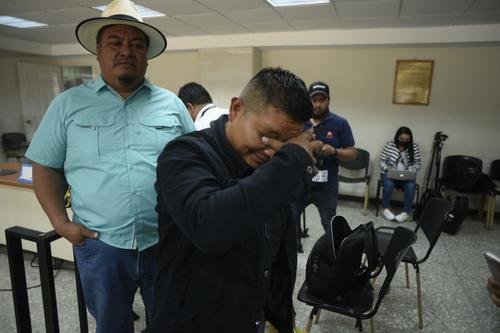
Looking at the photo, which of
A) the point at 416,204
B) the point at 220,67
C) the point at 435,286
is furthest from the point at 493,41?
the point at 220,67

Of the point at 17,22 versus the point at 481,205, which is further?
the point at 17,22

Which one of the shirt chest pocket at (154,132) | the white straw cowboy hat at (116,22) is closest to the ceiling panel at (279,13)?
the white straw cowboy hat at (116,22)

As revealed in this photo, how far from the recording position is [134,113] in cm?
127

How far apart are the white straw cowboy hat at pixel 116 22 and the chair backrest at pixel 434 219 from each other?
6.52 feet

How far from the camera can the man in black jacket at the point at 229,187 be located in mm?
653

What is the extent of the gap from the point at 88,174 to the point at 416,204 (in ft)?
15.9

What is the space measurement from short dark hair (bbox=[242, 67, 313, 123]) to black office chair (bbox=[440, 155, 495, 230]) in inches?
179

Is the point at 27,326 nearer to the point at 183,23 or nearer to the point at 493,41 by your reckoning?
the point at 183,23

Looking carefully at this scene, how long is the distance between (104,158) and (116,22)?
1.67 feet

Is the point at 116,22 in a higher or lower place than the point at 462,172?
higher

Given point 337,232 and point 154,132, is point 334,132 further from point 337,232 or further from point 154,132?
point 154,132

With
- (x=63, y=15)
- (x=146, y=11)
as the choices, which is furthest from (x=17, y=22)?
(x=146, y=11)

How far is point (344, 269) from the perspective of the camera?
1664 mm

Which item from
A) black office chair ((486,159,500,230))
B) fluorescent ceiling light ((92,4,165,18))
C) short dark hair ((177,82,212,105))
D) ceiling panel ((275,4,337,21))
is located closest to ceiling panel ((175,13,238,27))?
fluorescent ceiling light ((92,4,165,18))
